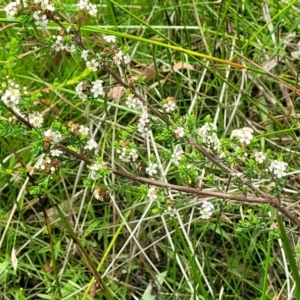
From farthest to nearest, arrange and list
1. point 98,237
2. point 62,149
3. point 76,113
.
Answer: point 76,113, point 98,237, point 62,149

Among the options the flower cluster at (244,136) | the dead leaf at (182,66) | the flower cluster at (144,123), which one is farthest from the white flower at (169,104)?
the dead leaf at (182,66)

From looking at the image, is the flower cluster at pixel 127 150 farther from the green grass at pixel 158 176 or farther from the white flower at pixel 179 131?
the green grass at pixel 158 176

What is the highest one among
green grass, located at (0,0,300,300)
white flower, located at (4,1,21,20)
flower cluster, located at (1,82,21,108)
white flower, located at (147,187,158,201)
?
white flower, located at (4,1,21,20)

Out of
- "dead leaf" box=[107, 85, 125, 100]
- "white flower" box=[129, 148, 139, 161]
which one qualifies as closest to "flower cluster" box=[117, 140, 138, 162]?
"white flower" box=[129, 148, 139, 161]

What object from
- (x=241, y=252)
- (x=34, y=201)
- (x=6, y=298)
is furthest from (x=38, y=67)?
(x=241, y=252)

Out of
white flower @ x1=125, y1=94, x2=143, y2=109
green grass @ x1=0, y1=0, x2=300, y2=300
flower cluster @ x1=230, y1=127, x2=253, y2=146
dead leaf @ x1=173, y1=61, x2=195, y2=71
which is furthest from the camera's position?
dead leaf @ x1=173, y1=61, x2=195, y2=71

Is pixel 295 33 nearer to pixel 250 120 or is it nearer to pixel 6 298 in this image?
pixel 250 120

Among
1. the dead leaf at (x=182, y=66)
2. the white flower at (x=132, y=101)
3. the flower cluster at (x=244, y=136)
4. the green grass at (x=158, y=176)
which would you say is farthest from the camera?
the dead leaf at (x=182, y=66)

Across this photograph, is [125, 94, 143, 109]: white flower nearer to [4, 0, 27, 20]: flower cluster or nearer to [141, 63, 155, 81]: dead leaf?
[4, 0, 27, 20]: flower cluster
